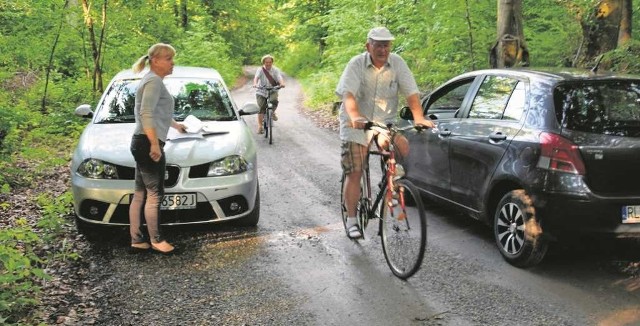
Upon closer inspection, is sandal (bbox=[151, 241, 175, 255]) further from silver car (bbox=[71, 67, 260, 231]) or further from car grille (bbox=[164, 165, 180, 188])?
car grille (bbox=[164, 165, 180, 188])

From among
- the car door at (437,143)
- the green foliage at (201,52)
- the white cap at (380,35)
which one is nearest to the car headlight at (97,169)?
the white cap at (380,35)

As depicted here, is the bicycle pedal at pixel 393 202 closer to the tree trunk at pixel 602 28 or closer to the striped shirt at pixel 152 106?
the striped shirt at pixel 152 106

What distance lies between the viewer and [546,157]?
427 centimetres

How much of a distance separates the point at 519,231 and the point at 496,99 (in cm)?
135

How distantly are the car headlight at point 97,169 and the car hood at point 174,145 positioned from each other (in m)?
0.05

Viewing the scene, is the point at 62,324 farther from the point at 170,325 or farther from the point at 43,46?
the point at 43,46

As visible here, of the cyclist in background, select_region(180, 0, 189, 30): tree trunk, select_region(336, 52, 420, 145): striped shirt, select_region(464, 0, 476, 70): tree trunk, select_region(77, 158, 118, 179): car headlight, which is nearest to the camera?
select_region(336, 52, 420, 145): striped shirt

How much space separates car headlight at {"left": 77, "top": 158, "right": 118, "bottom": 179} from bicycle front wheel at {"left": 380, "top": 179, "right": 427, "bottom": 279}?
2.63 m

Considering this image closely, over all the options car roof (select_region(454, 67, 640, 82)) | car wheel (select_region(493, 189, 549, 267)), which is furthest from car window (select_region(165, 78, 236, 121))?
car wheel (select_region(493, 189, 549, 267))

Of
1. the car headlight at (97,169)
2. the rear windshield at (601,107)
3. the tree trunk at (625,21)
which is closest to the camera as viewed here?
the rear windshield at (601,107)

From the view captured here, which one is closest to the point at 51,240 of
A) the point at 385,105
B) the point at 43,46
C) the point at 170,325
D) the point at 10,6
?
the point at 170,325

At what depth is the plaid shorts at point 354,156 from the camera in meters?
5.01

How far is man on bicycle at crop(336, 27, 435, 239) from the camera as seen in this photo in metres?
4.71

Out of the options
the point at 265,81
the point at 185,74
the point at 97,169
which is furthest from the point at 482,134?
the point at 265,81
